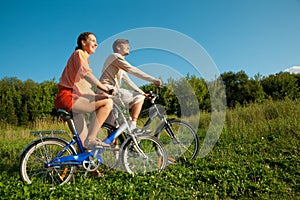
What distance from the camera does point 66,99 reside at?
4.33m

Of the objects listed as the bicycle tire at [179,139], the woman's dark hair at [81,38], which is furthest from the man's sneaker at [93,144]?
the woman's dark hair at [81,38]

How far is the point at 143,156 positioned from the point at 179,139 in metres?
1.14

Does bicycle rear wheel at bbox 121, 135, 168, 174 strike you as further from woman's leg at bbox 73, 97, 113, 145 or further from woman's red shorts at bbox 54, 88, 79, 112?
woman's red shorts at bbox 54, 88, 79, 112

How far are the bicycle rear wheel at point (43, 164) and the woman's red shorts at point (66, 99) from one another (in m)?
0.49

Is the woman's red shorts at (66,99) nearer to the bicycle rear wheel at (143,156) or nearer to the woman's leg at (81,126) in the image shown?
the woman's leg at (81,126)

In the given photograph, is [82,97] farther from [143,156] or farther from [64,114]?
[143,156]

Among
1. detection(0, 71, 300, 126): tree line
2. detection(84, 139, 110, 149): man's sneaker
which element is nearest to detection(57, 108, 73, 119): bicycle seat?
detection(84, 139, 110, 149): man's sneaker

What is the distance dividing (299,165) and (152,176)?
253 centimetres

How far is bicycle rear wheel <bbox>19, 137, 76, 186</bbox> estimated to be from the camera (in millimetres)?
4117

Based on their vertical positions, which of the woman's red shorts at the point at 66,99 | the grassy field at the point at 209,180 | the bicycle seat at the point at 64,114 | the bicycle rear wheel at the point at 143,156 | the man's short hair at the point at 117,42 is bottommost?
the grassy field at the point at 209,180

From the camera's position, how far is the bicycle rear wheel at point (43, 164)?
4.12m

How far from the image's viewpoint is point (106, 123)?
4.90 m

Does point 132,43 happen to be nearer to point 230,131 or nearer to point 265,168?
point 265,168

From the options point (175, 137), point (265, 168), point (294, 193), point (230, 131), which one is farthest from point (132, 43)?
point (230, 131)
